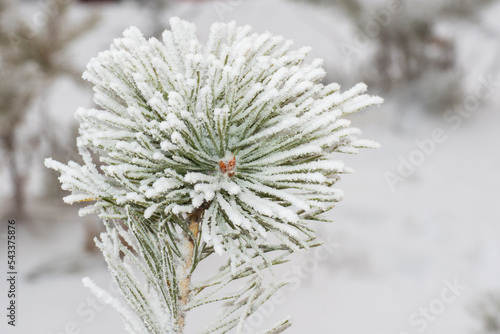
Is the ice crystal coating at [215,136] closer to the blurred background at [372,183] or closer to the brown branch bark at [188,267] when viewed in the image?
the brown branch bark at [188,267]

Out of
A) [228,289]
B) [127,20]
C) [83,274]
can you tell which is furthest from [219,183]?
[127,20]

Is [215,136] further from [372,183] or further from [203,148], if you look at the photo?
[372,183]

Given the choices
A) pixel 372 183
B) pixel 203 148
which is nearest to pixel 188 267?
pixel 203 148

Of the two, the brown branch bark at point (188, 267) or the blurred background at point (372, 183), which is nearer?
the brown branch bark at point (188, 267)

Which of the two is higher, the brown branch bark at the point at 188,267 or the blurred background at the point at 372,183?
the blurred background at the point at 372,183

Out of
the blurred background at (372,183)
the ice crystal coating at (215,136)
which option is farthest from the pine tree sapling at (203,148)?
the blurred background at (372,183)

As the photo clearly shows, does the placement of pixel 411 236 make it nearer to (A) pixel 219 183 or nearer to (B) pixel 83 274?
(B) pixel 83 274

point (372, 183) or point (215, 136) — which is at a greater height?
point (372, 183)
